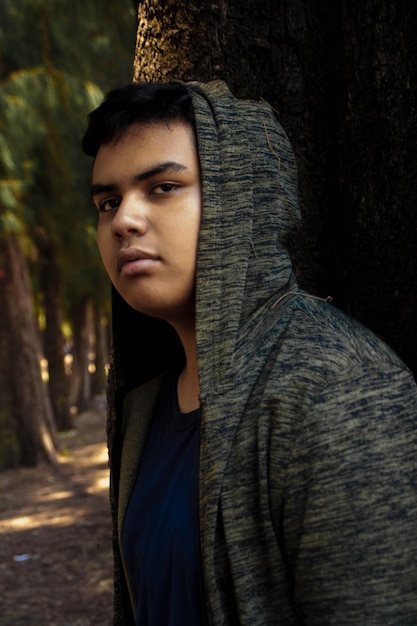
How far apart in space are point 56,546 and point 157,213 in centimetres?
641

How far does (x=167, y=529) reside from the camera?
1.54 m

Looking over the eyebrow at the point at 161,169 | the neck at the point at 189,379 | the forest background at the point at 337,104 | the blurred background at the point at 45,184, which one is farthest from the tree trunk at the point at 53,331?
the eyebrow at the point at 161,169

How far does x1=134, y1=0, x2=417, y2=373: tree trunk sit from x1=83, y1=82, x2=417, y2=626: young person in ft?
0.85

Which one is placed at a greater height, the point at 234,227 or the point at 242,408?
the point at 234,227

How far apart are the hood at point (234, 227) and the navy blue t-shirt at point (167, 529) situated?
261mm

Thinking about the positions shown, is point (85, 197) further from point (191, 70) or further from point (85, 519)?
point (191, 70)

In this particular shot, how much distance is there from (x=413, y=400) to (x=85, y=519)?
739cm

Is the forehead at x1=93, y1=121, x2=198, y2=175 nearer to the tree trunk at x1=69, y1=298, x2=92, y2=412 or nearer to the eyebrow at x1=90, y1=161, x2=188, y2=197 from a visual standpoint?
the eyebrow at x1=90, y1=161, x2=188, y2=197

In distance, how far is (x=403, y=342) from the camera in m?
1.89

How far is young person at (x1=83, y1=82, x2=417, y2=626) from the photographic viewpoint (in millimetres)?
1245

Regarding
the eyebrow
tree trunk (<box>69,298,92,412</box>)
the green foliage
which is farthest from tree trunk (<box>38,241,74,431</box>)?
the eyebrow

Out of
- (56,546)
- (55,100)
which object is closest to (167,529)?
(56,546)

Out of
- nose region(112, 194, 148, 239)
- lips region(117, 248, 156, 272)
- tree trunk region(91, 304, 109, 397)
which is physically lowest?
tree trunk region(91, 304, 109, 397)

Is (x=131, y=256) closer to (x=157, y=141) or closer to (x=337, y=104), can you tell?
(x=157, y=141)
